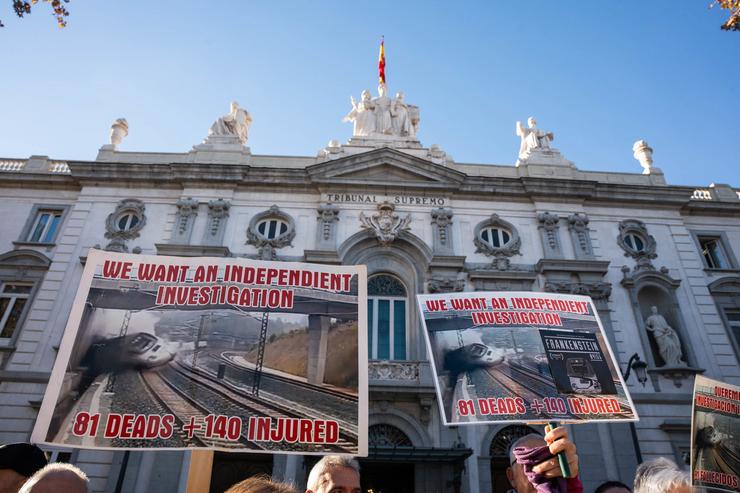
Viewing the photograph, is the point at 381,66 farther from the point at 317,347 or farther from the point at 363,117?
the point at 317,347

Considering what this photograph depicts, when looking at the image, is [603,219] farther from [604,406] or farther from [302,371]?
[302,371]

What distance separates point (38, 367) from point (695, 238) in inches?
920

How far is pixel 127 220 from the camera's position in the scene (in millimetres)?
17781

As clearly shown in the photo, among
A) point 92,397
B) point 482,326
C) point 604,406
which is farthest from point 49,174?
point 604,406

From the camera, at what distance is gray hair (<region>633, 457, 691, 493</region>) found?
3418mm

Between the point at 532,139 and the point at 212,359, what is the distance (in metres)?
18.3

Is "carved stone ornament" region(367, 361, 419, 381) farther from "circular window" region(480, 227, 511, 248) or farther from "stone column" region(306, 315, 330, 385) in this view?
"stone column" region(306, 315, 330, 385)

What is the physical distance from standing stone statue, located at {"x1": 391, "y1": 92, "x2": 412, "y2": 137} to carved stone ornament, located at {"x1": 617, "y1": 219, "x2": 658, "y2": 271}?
928 centimetres

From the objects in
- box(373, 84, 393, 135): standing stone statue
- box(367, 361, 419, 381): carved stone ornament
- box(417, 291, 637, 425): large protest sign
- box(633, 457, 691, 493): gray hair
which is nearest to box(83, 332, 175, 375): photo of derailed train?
box(417, 291, 637, 425): large protest sign

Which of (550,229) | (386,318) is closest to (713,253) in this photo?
(550,229)

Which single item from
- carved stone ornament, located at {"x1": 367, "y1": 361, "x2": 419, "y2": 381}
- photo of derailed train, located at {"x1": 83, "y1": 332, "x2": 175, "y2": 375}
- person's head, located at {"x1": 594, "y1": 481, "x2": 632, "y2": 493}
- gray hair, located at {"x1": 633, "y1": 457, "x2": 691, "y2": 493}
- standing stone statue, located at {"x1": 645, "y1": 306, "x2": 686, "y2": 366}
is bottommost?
person's head, located at {"x1": 594, "y1": 481, "x2": 632, "y2": 493}

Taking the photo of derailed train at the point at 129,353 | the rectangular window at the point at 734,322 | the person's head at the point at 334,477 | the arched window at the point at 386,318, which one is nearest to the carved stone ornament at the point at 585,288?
the rectangular window at the point at 734,322

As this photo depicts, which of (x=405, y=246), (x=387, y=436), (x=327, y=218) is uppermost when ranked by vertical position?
(x=327, y=218)

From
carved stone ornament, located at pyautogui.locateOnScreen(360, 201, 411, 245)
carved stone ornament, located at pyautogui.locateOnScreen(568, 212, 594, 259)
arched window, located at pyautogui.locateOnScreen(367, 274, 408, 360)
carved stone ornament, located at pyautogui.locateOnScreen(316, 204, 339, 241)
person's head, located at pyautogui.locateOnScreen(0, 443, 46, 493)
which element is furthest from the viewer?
carved stone ornament, located at pyautogui.locateOnScreen(568, 212, 594, 259)
